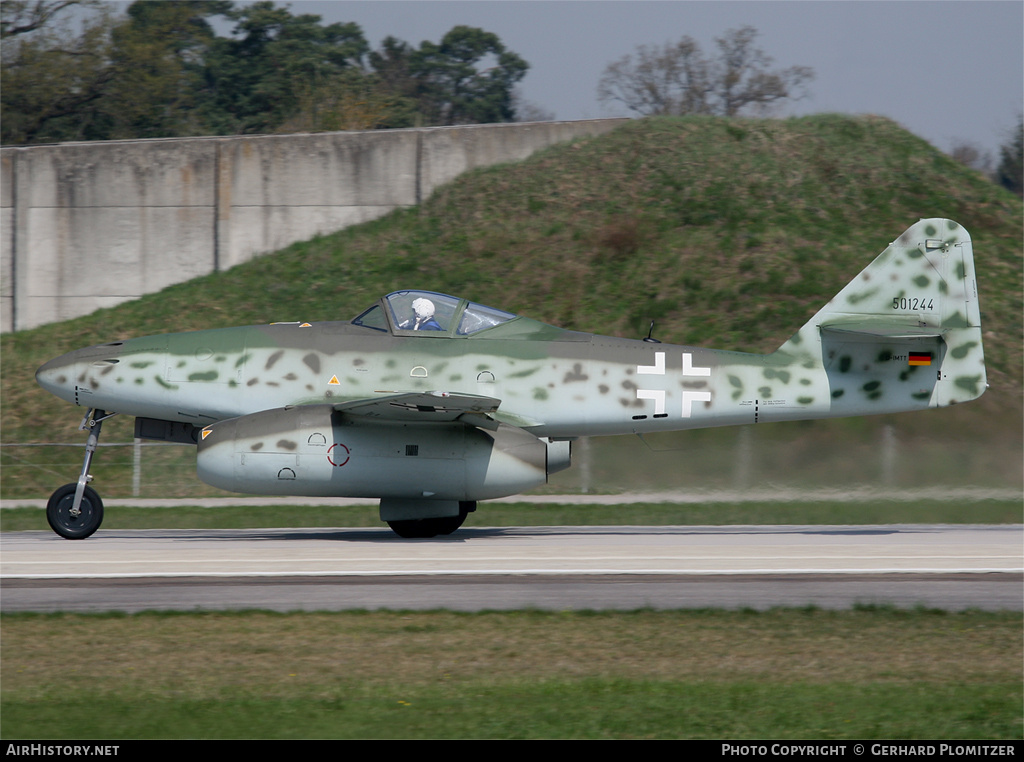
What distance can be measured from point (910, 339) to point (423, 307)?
671 cm

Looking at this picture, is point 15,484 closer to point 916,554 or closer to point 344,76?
point 916,554

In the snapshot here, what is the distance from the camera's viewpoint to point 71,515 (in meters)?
13.5

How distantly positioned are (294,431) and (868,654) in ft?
25.5

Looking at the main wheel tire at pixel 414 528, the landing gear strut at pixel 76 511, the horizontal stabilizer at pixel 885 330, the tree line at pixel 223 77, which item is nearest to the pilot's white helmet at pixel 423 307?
the main wheel tire at pixel 414 528

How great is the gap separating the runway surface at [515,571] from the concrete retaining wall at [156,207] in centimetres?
1767

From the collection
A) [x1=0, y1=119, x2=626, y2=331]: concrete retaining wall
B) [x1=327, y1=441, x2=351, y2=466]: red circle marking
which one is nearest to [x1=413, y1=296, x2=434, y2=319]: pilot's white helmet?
[x1=327, y1=441, x2=351, y2=466]: red circle marking

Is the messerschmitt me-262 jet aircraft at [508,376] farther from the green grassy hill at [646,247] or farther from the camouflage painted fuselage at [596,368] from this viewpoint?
the green grassy hill at [646,247]

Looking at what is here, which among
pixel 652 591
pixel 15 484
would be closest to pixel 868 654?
pixel 652 591

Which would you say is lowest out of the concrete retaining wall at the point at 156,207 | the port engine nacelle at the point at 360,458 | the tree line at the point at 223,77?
the port engine nacelle at the point at 360,458

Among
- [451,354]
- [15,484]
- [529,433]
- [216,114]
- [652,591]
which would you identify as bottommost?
[15,484]

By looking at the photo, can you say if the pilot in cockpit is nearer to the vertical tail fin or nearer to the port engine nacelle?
the port engine nacelle

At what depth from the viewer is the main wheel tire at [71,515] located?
13.4 m

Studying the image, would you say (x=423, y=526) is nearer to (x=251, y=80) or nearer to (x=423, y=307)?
(x=423, y=307)

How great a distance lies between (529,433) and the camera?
13578 mm
